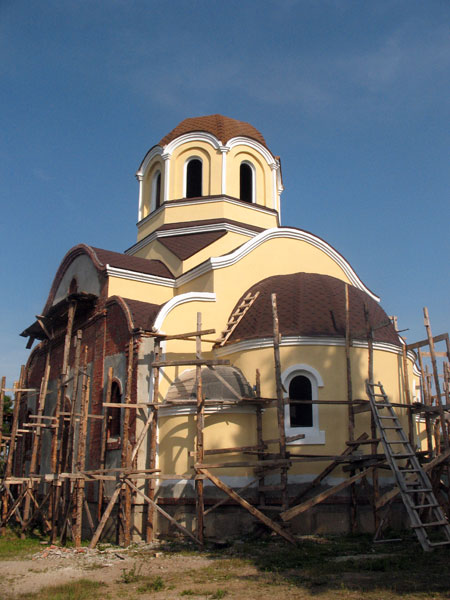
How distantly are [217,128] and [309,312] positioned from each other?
27.8 feet

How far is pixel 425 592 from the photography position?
663 cm

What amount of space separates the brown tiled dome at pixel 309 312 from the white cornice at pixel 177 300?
2.28 ft

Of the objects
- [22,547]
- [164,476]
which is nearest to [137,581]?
[164,476]

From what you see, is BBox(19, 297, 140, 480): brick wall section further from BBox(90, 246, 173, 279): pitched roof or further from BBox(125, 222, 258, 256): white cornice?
BBox(125, 222, 258, 256): white cornice

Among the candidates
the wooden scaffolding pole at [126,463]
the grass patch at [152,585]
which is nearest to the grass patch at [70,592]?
the grass patch at [152,585]

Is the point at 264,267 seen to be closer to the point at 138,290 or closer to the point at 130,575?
the point at 138,290

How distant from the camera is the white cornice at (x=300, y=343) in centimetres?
1238

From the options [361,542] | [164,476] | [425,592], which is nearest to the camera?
[425,592]

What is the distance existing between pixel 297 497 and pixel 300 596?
4.52 meters

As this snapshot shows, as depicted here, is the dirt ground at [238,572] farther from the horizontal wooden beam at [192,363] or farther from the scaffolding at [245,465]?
the horizontal wooden beam at [192,363]

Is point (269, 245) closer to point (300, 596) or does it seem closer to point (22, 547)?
point (22, 547)

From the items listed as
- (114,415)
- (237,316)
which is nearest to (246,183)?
(237,316)

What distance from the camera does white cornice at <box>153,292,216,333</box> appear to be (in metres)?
13.0

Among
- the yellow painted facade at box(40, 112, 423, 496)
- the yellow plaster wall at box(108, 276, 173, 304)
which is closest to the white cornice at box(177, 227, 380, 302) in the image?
the yellow painted facade at box(40, 112, 423, 496)
